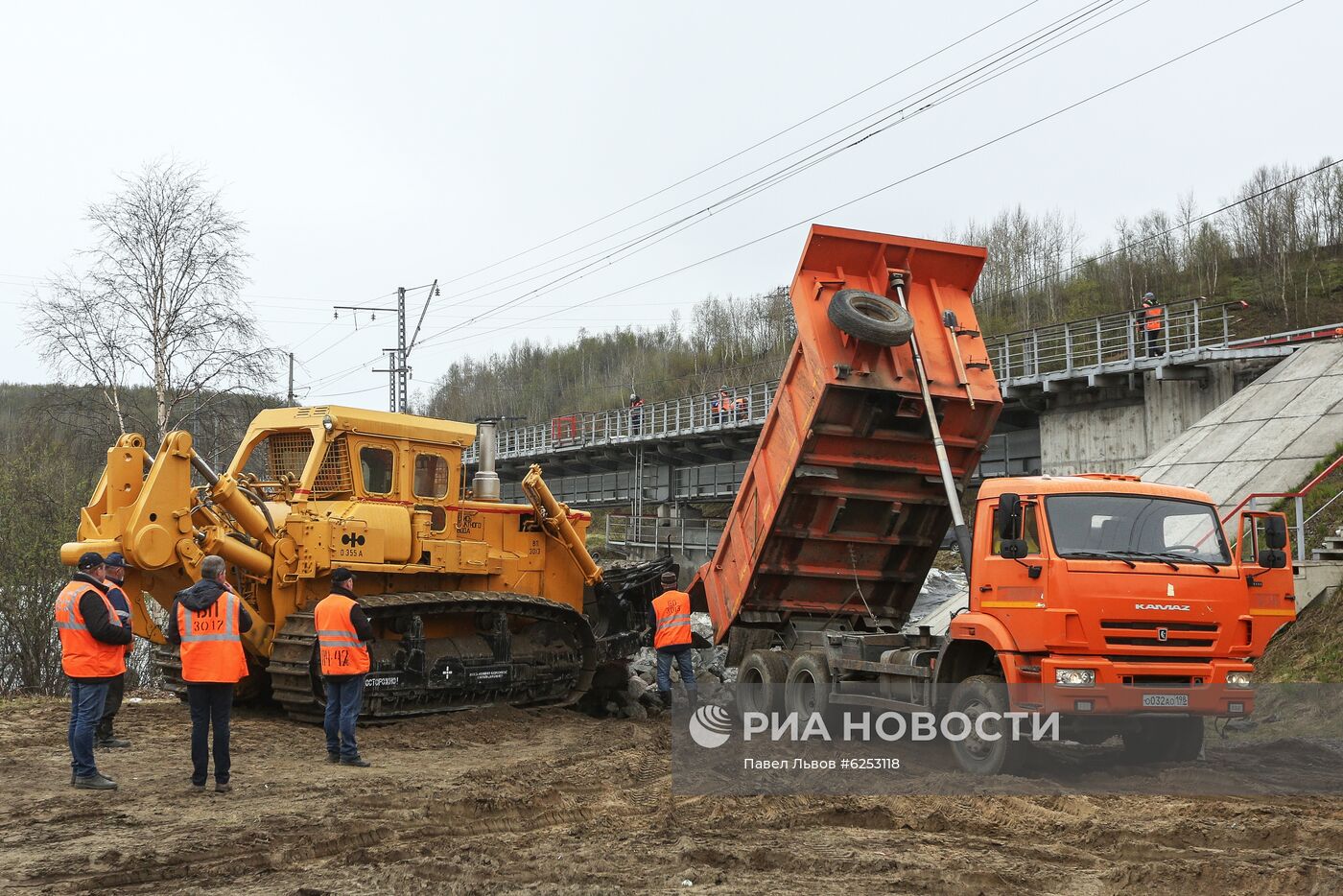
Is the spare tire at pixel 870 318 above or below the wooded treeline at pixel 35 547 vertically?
above

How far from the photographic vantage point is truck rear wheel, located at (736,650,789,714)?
11.8m

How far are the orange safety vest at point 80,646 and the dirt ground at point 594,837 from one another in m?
0.81

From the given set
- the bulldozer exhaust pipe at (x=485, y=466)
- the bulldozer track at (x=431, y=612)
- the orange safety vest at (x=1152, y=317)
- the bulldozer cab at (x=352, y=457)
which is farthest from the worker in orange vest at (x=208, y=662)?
the orange safety vest at (x=1152, y=317)

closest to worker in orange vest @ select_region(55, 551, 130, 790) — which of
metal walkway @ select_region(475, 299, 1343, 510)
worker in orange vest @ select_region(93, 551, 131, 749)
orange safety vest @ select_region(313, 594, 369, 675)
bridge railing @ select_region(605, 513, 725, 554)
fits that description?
worker in orange vest @ select_region(93, 551, 131, 749)

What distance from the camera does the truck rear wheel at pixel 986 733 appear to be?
8531 millimetres

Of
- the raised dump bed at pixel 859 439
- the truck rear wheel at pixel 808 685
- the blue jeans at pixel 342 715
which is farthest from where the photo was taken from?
the truck rear wheel at pixel 808 685

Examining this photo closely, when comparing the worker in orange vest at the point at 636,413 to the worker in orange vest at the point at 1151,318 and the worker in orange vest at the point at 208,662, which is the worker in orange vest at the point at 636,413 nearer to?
the worker in orange vest at the point at 1151,318

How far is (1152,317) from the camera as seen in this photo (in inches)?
937

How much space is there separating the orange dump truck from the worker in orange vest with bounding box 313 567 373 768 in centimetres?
401

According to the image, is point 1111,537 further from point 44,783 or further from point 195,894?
point 44,783

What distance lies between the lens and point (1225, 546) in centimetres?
903

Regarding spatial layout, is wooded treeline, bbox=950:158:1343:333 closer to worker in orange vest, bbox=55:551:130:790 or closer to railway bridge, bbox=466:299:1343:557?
railway bridge, bbox=466:299:1343:557

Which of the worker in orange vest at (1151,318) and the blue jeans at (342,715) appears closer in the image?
the blue jeans at (342,715)

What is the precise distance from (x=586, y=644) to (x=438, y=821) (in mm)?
6025
